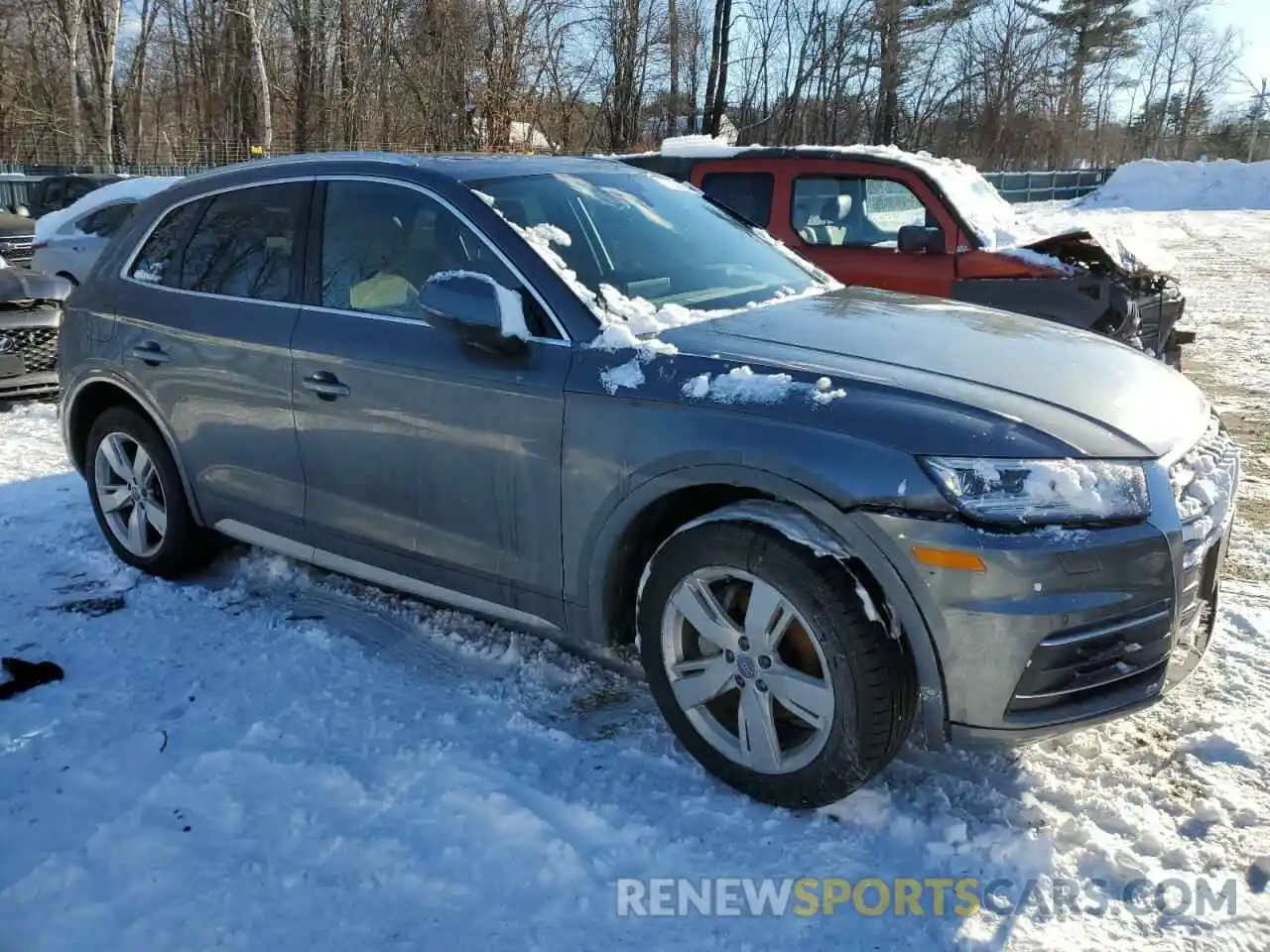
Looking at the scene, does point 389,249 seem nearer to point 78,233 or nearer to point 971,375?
point 971,375

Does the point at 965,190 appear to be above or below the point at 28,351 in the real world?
above

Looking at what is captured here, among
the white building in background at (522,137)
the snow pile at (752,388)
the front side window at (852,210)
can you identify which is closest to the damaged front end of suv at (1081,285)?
the front side window at (852,210)

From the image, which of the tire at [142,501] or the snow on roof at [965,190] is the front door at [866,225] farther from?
the tire at [142,501]

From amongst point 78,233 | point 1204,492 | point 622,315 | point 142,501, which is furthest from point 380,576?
point 78,233

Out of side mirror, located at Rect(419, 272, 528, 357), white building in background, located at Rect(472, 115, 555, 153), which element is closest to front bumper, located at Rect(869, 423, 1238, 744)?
side mirror, located at Rect(419, 272, 528, 357)

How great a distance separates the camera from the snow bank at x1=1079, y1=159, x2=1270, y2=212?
35594 mm

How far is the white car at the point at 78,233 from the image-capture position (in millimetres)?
11883

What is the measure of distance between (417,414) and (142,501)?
6.17ft

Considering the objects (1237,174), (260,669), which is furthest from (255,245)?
(1237,174)

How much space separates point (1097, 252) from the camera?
270 inches

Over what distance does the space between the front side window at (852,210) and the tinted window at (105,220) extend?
333 inches

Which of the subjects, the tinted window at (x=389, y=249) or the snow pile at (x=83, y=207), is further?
the snow pile at (x=83, y=207)

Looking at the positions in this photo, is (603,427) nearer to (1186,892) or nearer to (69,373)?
(1186,892)

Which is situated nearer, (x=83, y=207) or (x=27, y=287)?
(x=27, y=287)
